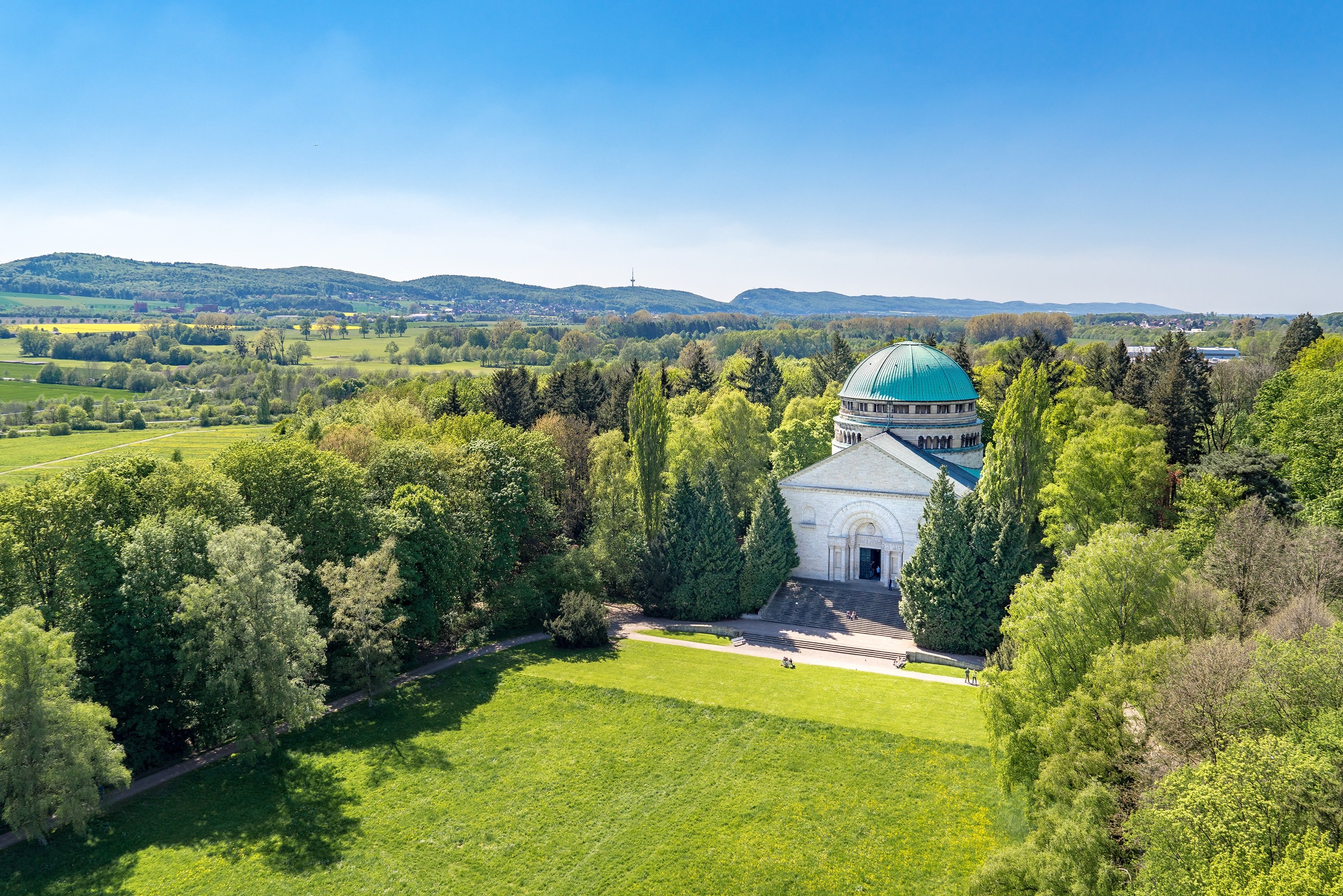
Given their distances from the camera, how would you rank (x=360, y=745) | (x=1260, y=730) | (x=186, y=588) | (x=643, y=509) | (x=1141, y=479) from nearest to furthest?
(x=1260, y=730), (x=186, y=588), (x=360, y=745), (x=1141, y=479), (x=643, y=509)

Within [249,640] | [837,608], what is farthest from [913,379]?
[249,640]

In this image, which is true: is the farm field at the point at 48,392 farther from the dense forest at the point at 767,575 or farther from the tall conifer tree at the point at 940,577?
the tall conifer tree at the point at 940,577

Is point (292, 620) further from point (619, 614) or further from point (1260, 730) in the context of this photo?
point (1260, 730)

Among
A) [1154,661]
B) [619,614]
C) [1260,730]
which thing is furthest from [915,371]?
[1260,730]

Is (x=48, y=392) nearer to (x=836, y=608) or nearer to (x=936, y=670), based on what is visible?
(x=836, y=608)

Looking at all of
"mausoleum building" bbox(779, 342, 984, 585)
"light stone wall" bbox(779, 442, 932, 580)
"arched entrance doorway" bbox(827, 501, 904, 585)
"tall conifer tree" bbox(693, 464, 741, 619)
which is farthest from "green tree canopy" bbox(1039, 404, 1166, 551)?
"tall conifer tree" bbox(693, 464, 741, 619)
